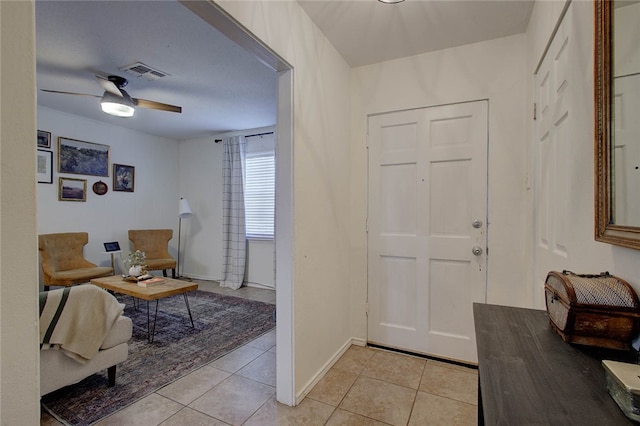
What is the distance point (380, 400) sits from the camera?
1890 mm

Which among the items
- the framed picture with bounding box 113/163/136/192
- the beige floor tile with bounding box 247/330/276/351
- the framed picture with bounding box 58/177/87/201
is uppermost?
the framed picture with bounding box 113/163/136/192

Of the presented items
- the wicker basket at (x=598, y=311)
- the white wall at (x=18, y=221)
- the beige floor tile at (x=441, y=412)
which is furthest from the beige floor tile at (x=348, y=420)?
the white wall at (x=18, y=221)

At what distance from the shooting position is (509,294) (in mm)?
2162

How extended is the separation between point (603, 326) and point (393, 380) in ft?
5.45

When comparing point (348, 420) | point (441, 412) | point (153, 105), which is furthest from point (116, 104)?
point (441, 412)

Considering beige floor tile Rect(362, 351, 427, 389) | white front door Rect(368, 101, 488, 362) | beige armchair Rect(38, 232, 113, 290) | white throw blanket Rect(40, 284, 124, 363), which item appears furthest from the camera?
beige armchair Rect(38, 232, 113, 290)

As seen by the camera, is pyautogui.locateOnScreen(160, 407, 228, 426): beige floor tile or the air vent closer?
pyautogui.locateOnScreen(160, 407, 228, 426): beige floor tile

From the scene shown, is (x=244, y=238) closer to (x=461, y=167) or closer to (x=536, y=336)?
(x=461, y=167)

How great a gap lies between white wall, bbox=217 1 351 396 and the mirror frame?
1.36 meters

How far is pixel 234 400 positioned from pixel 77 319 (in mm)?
1086

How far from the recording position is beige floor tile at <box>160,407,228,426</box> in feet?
5.54

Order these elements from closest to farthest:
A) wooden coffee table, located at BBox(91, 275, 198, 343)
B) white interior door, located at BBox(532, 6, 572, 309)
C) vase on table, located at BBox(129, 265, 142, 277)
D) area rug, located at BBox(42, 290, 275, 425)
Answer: white interior door, located at BBox(532, 6, 572, 309)
area rug, located at BBox(42, 290, 275, 425)
wooden coffee table, located at BBox(91, 275, 198, 343)
vase on table, located at BBox(129, 265, 142, 277)

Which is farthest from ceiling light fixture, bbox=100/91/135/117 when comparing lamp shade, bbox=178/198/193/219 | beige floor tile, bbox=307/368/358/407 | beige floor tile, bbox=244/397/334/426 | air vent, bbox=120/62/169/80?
beige floor tile, bbox=307/368/358/407

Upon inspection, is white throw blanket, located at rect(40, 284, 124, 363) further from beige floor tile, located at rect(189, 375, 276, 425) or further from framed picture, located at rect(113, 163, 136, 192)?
framed picture, located at rect(113, 163, 136, 192)
